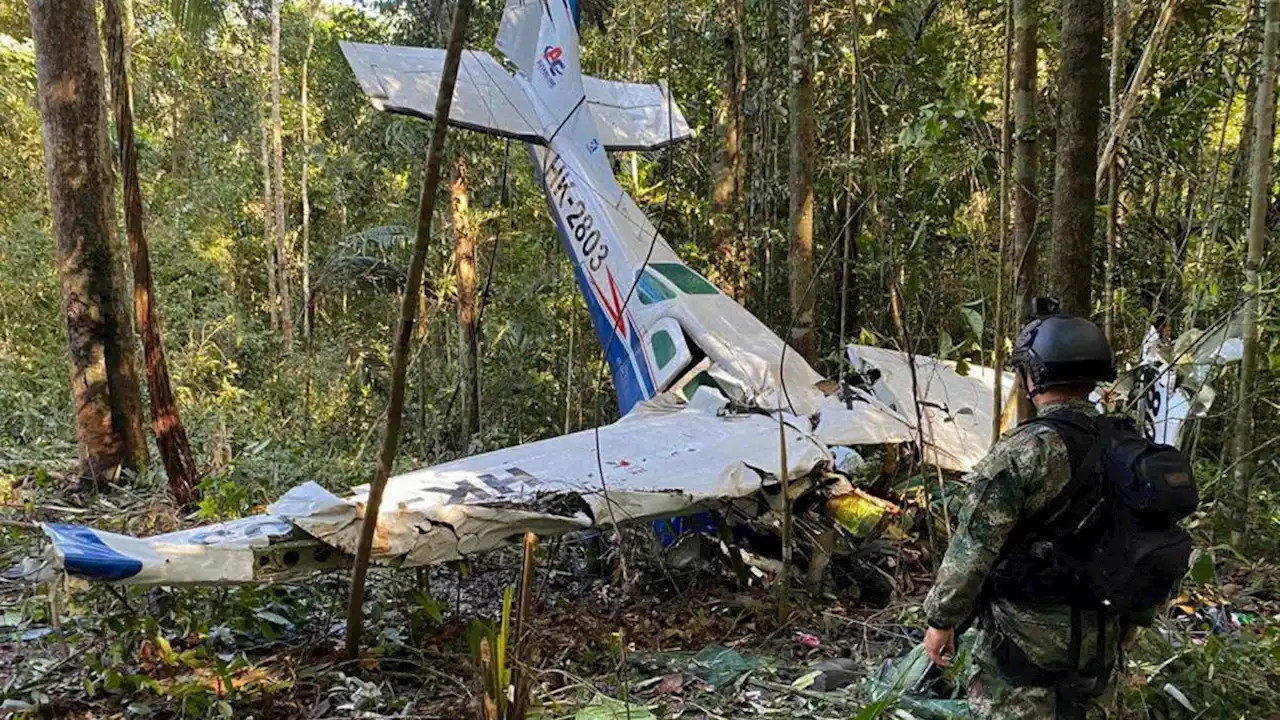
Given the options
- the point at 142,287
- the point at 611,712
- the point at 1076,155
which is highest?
the point at 1076,155

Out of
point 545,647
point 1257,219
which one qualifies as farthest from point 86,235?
point 1257,219

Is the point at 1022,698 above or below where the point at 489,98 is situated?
below

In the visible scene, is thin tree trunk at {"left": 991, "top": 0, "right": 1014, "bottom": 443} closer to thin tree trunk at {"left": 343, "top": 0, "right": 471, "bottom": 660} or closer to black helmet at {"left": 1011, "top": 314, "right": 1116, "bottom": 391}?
black helmet at {"left": 1011, "top": 314, "right": 1116, "bottom": 391}

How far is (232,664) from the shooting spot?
341 cm

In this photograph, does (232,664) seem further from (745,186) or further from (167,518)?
(745,186)

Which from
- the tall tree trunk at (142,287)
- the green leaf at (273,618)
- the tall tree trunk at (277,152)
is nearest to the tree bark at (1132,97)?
the green leaf at (273,618)

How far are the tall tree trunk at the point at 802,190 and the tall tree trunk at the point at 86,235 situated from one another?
18.8 feet

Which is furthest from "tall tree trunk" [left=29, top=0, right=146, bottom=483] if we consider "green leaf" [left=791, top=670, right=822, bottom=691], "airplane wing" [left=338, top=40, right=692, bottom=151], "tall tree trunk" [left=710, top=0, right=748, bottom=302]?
"tall tree trunk" [left=710, top=0, right=748, bottom=302]

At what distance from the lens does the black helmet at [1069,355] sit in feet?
7.97

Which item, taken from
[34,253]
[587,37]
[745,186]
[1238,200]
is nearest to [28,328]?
[34,253]

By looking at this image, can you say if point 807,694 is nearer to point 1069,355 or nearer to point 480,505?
point 480,505

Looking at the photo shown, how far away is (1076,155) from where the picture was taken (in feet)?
12.8

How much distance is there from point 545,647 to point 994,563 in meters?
2.34

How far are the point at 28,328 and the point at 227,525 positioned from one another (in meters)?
13.0
